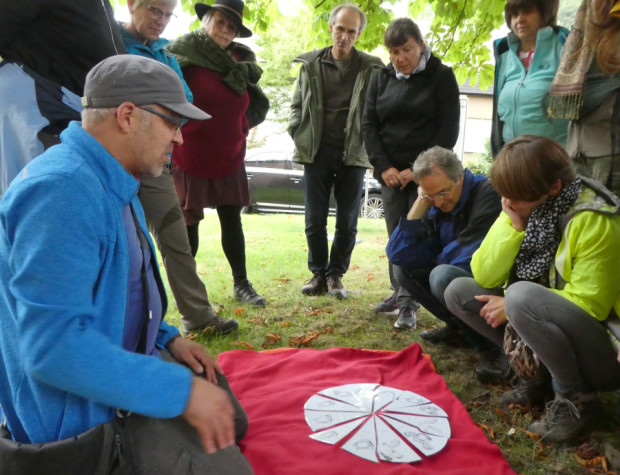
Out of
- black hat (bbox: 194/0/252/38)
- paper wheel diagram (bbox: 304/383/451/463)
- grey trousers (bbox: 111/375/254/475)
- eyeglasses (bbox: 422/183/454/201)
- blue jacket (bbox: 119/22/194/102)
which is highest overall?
black hat (bbox: 194/0/252/38)

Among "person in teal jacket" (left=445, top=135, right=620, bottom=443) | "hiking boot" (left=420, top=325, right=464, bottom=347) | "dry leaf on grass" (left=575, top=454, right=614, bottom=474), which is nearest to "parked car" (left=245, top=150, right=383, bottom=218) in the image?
"hiking boot" (left=420, top=325, right=464, bottom=347)

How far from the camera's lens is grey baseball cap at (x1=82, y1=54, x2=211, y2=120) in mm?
1384

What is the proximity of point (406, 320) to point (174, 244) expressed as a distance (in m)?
1.74

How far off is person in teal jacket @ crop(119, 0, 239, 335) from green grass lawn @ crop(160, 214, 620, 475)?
0.50ft

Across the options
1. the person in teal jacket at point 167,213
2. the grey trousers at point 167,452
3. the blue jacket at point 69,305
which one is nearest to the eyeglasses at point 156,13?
the person in teal jacket at point 167,213

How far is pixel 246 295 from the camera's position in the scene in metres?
4.12

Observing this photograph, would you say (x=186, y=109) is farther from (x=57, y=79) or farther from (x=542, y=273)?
(x=542, y=273)

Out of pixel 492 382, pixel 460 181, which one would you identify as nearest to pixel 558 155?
pixel 460 181

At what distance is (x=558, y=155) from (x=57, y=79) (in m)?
2.25

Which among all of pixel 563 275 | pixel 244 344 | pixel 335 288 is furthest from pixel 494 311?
pixel 335 288

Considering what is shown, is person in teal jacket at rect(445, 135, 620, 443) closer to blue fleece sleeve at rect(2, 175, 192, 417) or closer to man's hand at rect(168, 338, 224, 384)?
man's hand at rect(168, 338, 224, 384)

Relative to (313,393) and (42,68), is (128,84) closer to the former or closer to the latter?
(42,68)

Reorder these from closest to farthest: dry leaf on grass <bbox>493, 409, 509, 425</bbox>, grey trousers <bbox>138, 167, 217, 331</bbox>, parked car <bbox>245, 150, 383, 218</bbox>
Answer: dry leaf on grass <bbox>493, 409, 509, 425</bbox> → grey trousers <bbox>138, 167, 217, 331</bbox> → parked car <bbox>245, 150, 383, 218</bbox>

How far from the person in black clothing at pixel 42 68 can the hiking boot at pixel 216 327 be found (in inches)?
60.4
